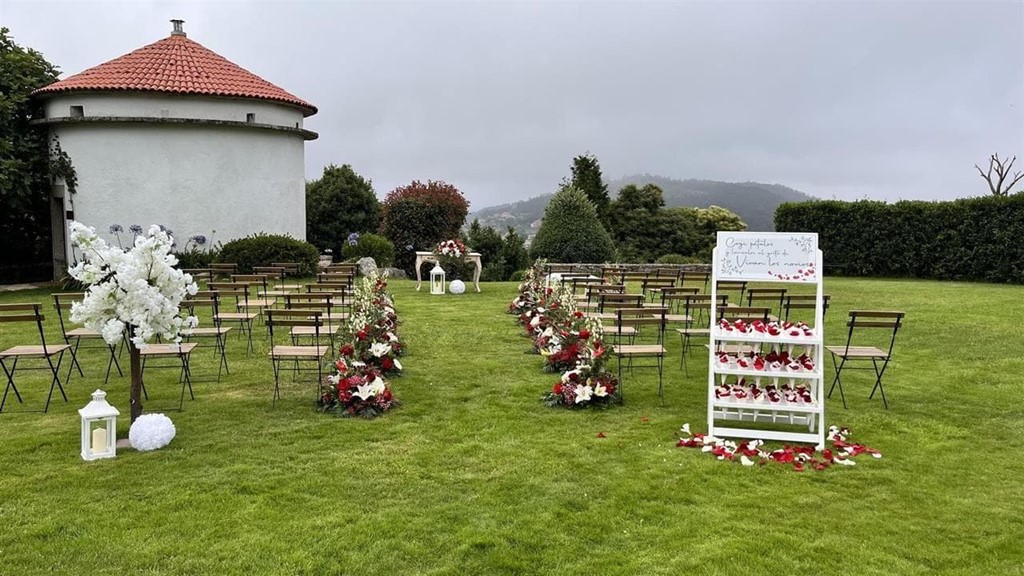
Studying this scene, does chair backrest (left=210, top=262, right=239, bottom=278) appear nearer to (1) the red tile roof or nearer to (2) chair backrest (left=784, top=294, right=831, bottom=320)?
(1) the red tile roof

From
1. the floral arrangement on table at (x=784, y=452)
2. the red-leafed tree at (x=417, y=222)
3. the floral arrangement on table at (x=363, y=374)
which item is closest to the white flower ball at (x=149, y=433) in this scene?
the floral arrangement on table at (x=363, y=374)

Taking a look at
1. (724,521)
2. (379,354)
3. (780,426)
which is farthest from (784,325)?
(379,354)

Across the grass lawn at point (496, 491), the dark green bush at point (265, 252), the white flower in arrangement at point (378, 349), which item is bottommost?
the grass lawn at point (496, 491)

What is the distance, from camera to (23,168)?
17547 millimetres

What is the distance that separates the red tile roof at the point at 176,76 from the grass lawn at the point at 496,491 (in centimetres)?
1308

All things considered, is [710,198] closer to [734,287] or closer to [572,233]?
[572,233]

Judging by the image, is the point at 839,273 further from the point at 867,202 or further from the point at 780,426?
the point at 780,426

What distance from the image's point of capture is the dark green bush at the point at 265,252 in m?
18.5

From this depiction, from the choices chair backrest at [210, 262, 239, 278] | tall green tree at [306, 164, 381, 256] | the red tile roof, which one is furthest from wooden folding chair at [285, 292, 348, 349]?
tall green tree at [306, 164, 381, 256]

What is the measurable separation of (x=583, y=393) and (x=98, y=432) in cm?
409

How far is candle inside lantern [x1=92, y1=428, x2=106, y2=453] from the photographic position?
5344 mm

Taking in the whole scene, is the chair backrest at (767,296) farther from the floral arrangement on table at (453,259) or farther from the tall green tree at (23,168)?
the tall green tree at (23,168)

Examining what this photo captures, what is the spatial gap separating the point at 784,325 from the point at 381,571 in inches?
165

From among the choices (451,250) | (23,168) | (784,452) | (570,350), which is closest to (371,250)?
(451,250)
